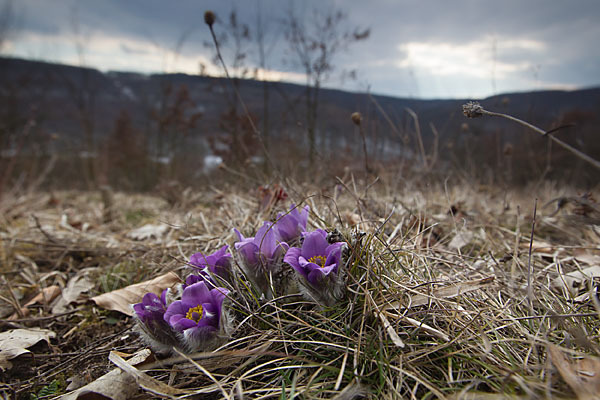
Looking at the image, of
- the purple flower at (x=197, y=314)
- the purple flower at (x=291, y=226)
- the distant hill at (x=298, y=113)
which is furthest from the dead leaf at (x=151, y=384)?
the distant hill at (x=298, y=113)

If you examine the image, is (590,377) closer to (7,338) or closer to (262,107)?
(7,338)

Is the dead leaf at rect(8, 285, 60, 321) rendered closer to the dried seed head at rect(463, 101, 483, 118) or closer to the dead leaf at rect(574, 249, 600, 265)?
the dried seed head at rect(463, 101, 483, 118)

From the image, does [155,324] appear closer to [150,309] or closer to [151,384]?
[150,309]

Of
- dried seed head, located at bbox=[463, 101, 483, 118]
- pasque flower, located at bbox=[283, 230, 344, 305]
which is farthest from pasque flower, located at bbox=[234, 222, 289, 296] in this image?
dried seed head, located at bbox=[463, 101, 483, 118]

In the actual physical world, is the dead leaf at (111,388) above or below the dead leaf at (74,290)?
above

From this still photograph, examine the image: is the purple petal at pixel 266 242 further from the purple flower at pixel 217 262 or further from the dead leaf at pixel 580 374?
the dead leaf at pixel 580 374
